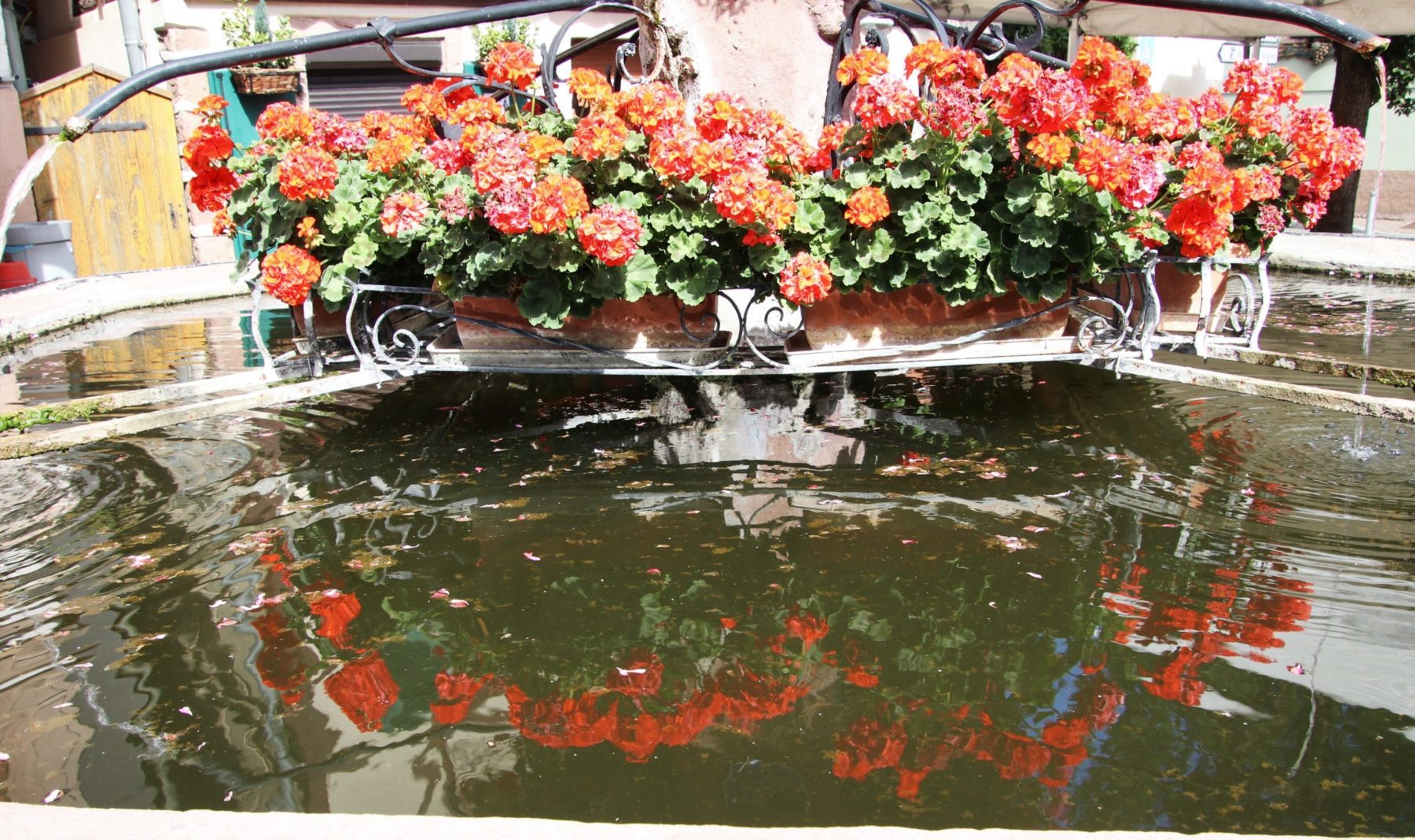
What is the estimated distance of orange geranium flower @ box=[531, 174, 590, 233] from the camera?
135 inches

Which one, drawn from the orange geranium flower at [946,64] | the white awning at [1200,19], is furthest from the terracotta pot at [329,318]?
the white awning at [1200,19]

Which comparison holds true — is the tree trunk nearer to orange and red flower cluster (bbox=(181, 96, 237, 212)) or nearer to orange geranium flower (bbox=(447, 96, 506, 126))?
orange geranium flower (bbox=(447, 96, 506, 126))

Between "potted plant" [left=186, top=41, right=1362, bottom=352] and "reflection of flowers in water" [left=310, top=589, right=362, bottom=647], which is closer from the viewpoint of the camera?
"reflection of flowers in water" [left=310, top=589, right=362, bottom=647]

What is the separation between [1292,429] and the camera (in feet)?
14.8

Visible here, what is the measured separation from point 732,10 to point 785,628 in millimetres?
3217

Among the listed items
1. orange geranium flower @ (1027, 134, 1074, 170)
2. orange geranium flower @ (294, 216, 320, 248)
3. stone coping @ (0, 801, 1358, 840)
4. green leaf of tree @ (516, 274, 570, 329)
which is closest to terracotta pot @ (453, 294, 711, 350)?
green leaf of tree @ (516, 274, 570, 329)

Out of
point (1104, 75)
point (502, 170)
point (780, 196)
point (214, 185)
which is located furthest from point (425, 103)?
point (1104, 75)

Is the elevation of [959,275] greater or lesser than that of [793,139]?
lesser

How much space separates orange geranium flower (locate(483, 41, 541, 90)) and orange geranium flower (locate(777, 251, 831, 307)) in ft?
4.40

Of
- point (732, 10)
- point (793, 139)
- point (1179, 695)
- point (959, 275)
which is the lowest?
point (1179, 695)

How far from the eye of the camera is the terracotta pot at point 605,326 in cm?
394

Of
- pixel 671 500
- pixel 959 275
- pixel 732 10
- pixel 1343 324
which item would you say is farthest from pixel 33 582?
pixel 1343 324

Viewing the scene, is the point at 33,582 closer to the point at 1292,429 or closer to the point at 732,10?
the point at 732,10

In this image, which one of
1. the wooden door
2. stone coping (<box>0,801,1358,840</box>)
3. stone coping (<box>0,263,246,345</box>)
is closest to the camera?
stone coping (<box>0,801,1358,840</box>)
